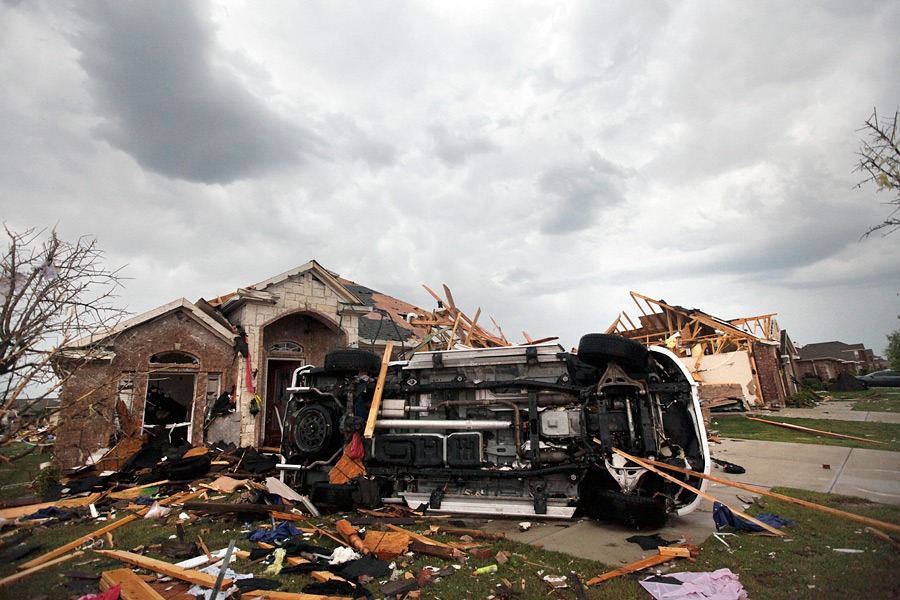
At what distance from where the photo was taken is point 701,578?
11.5ft

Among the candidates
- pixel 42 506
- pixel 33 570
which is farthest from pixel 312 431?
pixel 42 506

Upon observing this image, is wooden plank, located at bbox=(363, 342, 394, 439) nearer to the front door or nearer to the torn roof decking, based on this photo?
the front door

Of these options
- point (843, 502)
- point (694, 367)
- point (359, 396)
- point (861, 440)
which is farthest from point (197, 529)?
point (694, 367)

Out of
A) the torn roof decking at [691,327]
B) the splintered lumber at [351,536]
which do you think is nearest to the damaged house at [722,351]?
the torn roof decking at [691,327]

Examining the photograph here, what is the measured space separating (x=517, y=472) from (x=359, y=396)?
2655 mm

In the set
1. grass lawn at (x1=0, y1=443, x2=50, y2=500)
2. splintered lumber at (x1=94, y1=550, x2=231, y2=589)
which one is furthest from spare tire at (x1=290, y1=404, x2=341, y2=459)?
grass lawn at (x1=0, y1=443, x2=50, y2=500)

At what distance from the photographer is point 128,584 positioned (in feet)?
12.3

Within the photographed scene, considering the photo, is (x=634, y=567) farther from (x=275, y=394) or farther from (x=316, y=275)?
(x=316, y=275)

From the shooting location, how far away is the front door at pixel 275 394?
12531mm

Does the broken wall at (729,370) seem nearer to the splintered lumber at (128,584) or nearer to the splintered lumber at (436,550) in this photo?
the splintered lumber at (436,550)

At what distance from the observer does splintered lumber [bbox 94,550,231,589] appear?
3.80 meters

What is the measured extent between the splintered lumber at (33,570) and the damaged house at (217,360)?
431 centimetres

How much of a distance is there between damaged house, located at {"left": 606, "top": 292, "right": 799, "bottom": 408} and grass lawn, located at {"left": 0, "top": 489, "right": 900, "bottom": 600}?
603 inches

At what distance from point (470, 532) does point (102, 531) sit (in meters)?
4.93
